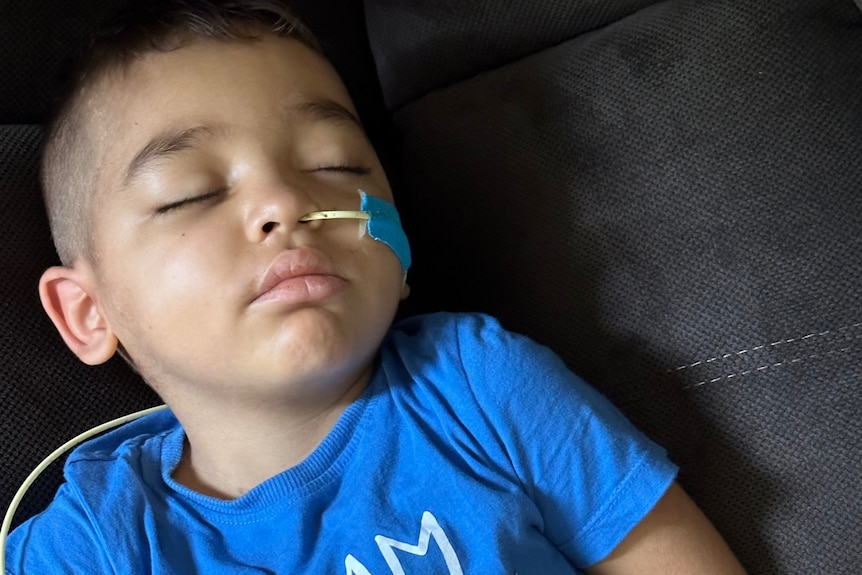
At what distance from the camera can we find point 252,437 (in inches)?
37.2

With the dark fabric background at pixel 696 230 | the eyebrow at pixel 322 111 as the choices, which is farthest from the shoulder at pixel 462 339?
the eyebrow at pixel 322 111

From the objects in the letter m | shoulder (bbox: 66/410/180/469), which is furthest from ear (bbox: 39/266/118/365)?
the letter m

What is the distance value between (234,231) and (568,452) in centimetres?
42

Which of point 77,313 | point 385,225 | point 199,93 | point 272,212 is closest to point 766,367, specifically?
point 385,225

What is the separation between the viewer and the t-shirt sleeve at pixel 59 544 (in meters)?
0.90

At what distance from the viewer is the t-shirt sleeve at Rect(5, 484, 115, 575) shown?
0.90m

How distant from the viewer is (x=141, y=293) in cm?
86

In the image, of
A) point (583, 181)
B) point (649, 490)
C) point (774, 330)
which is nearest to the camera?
point (649, 490)

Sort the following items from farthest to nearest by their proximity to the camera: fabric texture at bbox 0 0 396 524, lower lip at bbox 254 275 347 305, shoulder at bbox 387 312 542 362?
fabric texture at bbox 0 0 396 524, shoulder at bbox 387 312 542 362, lower lip at bbox 254 275 347 305

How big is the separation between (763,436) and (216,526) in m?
0.63

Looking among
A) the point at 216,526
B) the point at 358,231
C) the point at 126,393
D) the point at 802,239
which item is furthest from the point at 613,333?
the point at 126,393

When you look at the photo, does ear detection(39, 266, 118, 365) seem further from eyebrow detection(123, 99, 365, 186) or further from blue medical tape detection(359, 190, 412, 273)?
blue medical tape detection(359, 190, 412, 273)

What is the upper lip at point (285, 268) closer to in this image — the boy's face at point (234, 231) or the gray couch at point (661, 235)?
the boy's face at point (234, 231)

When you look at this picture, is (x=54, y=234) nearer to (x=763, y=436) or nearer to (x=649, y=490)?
(x=649, y=490)
